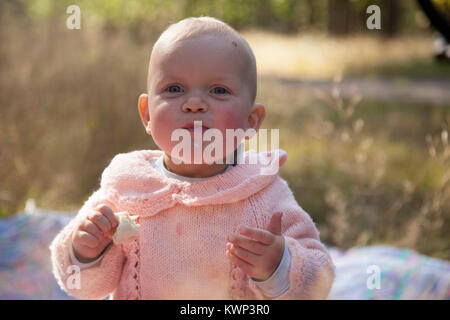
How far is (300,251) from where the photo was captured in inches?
60.1

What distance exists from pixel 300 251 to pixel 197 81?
22.6 inches

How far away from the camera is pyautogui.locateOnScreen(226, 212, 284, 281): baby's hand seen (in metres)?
1.42

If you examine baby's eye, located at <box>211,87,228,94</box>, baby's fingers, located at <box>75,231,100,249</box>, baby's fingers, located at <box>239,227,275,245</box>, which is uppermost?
baby's eye, located at <box>211,87,228,94</box>

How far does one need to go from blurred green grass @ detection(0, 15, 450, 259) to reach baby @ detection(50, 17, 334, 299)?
1335 mm

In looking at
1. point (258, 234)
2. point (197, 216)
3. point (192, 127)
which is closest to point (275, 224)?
point (258, 234)

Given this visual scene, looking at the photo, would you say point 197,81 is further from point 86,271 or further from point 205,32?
point 86,271

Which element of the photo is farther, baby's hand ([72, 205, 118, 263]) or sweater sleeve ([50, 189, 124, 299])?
sweater sleeve ([50, 189, 124, 299])

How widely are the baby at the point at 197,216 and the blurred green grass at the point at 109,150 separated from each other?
133cm
